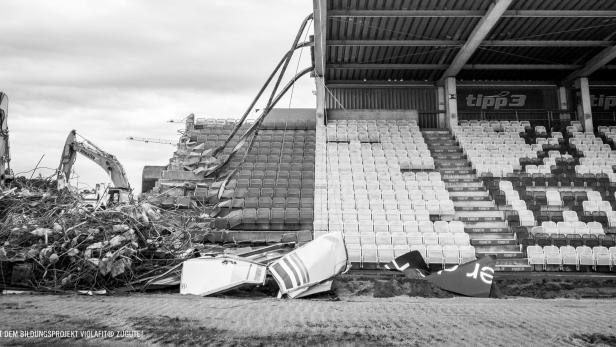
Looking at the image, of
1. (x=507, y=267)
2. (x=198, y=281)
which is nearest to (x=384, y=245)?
(x=507, y=267)

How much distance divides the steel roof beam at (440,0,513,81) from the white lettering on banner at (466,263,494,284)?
32.7 feet

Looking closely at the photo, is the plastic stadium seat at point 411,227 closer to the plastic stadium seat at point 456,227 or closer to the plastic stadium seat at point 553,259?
the plastic stadium seat at point 456,227

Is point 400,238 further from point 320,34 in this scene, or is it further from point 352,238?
point 320,34

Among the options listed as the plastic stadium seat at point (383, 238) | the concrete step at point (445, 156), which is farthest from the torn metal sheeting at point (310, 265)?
the concrete step at point (445, 156)

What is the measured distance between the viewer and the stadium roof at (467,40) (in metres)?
14.9

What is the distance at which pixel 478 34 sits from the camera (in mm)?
15938

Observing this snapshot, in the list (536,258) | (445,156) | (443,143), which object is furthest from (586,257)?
(443,143)

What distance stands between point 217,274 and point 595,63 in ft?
66.2

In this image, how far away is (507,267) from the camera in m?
11.3

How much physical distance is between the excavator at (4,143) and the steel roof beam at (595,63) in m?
22.9

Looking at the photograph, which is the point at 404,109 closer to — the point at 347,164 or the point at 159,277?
the point at 347,164

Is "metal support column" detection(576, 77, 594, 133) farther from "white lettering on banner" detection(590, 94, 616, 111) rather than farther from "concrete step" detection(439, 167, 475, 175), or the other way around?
"concrete step" detection(439, 167, 475, 175)

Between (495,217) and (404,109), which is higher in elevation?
(404,109)

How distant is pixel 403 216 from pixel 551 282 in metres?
4.58
